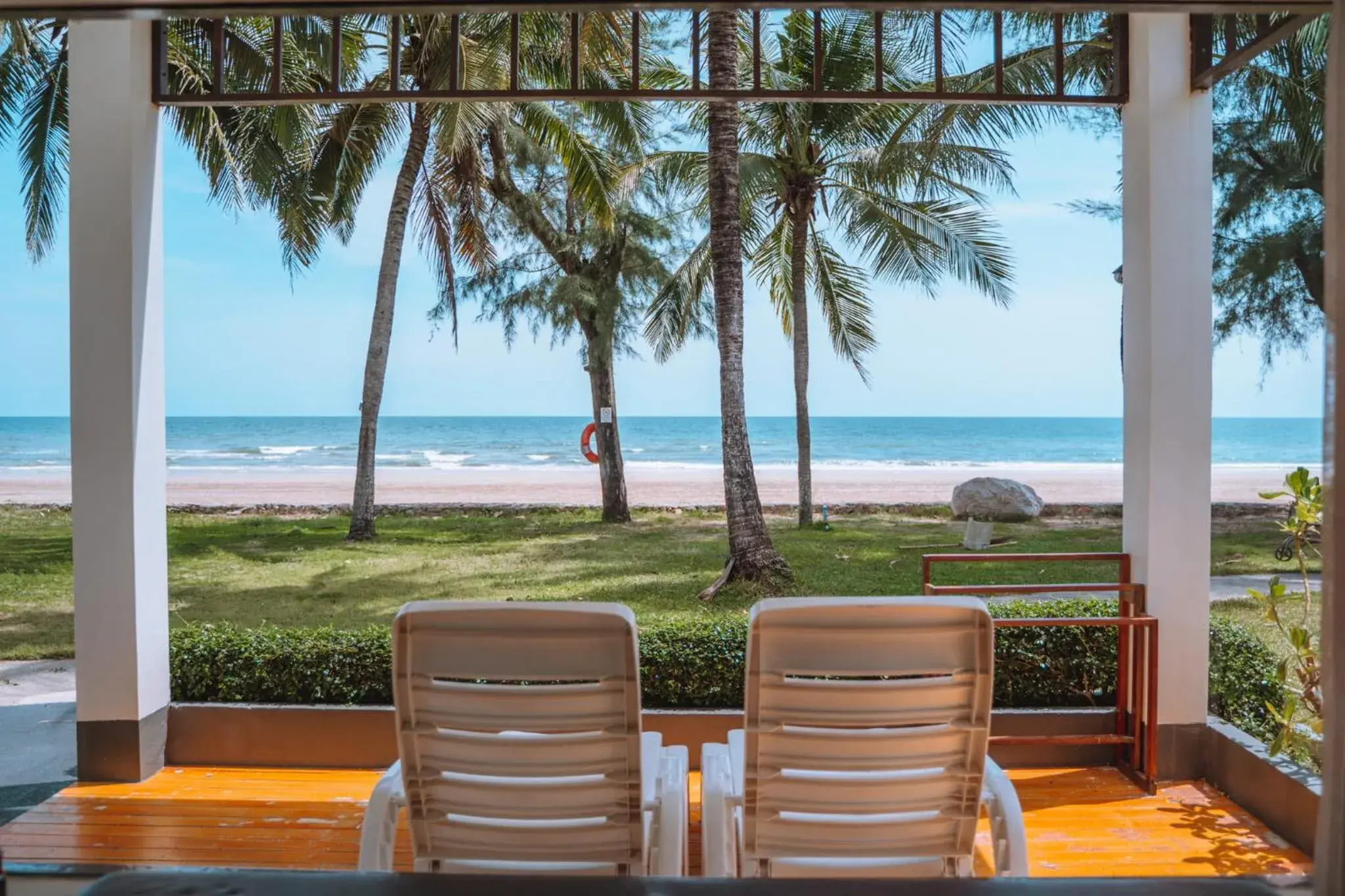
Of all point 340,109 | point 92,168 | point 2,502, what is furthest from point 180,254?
point 92,168

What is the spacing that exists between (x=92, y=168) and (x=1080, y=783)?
414 centimetres

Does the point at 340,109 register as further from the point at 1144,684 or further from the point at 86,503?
the point at 1144,684

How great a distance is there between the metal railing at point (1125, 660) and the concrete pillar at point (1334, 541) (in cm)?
168

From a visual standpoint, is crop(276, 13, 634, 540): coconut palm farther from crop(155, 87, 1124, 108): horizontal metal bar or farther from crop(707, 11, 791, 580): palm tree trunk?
crop(155, 87, 1124, 108): horizontal metal bar

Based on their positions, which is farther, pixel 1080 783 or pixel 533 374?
pixel 533 374

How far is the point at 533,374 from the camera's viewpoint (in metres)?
27.6

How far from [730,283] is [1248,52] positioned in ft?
13.3

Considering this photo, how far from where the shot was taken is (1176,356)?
352 cm

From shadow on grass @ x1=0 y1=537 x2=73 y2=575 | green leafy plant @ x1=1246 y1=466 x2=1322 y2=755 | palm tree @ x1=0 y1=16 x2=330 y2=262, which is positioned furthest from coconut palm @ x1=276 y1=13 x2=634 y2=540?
green leafy plant @ x1=1246 y1=466 x2=1322 y2=755

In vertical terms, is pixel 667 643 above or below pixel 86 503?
below

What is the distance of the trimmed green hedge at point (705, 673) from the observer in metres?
3.78

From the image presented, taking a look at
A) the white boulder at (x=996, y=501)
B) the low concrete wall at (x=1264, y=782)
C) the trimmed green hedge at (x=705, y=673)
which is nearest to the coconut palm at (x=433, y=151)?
the trimmed green hedge at (x=705, y=673)

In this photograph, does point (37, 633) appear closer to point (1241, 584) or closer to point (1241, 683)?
point (1241, 683)

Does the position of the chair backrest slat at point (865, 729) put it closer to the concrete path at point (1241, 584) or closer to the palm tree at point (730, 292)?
the palm tree at point (730, 292)
